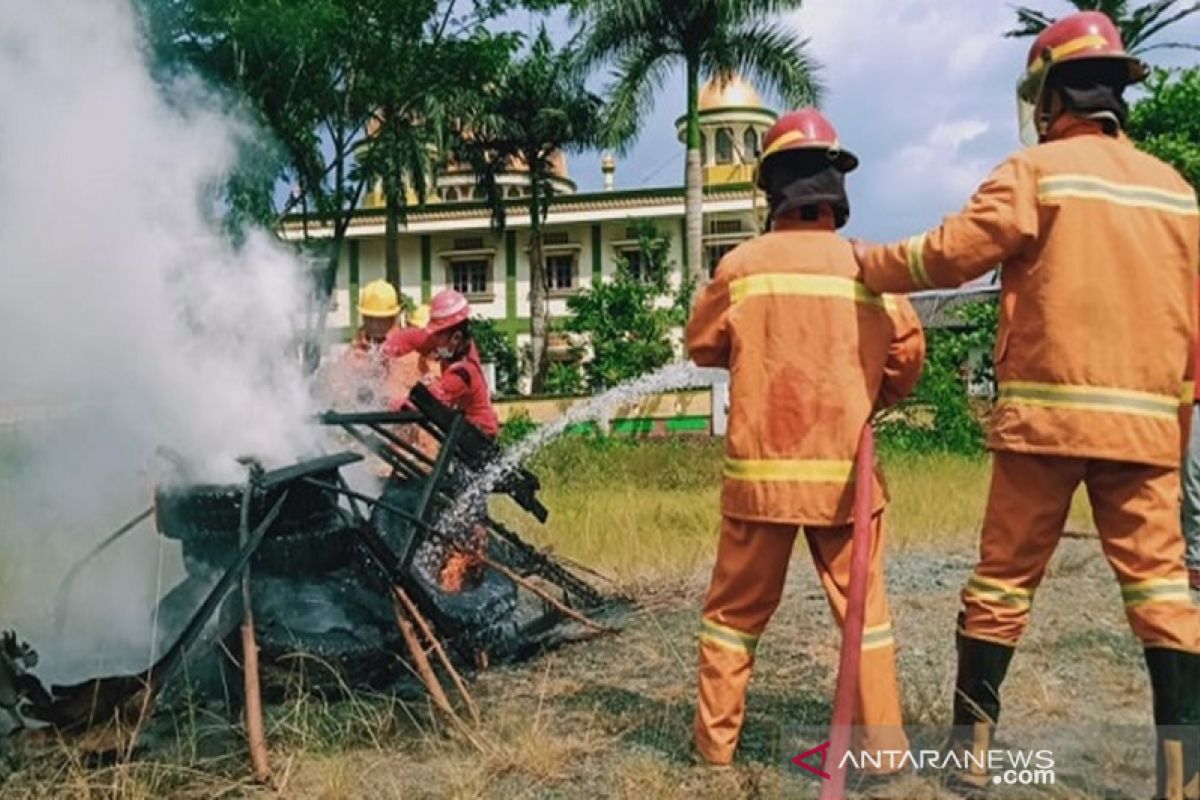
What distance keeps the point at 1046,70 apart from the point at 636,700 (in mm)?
2432

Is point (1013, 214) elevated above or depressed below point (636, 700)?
above

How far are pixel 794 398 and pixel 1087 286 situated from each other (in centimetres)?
79

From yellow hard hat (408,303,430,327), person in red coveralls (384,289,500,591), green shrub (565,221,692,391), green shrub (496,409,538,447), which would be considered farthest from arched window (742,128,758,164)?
person in red coveralls (384,289,500,591)

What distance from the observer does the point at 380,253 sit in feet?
132

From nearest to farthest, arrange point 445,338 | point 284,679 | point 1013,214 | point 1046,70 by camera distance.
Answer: point 1013,214
point 1046,70
point 284,679
point 445,338

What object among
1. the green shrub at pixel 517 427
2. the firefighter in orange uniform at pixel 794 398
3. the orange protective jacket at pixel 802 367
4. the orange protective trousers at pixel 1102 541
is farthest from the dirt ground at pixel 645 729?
the green shrub at pixel 517 427

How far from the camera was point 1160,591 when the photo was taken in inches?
113

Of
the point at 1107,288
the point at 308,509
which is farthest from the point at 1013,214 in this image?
the point at 308,509

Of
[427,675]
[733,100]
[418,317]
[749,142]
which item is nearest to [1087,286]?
[427,675]

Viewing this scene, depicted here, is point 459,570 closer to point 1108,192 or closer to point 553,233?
point 1108,192

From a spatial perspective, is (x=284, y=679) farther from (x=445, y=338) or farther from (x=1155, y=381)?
(x=1155, y=381)

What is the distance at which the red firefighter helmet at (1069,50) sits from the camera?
3.10 metres

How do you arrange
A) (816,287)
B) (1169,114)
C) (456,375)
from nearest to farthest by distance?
(816,287) → (456,375) → (1169,114)

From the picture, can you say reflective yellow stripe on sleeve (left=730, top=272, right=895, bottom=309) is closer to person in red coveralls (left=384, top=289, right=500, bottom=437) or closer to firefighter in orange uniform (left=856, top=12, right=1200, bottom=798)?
firefighter in orange uniform (left=856, top=12, right=1200, bottom=798)
